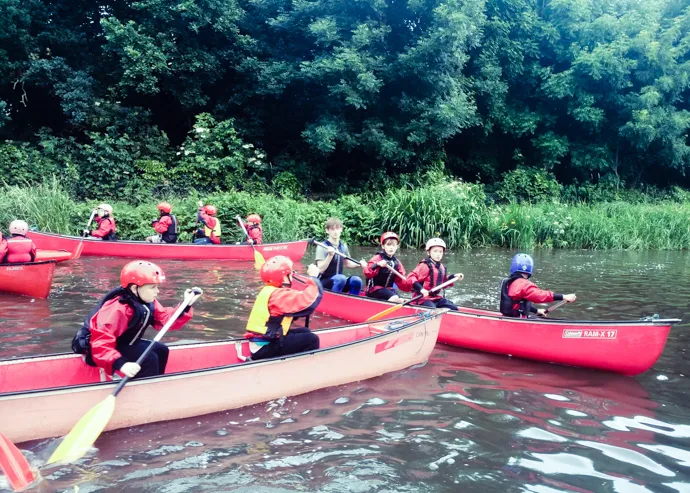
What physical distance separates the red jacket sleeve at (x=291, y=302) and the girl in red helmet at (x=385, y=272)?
2.54 meters

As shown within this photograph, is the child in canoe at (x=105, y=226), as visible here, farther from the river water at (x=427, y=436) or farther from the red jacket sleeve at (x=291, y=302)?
the red jacket sleeve at (x=291, y=302)

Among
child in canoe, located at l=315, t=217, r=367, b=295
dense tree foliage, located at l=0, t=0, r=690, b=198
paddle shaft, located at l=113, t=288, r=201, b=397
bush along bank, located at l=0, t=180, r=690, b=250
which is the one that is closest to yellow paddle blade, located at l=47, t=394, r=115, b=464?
paddle shaft, located at l=113, t=288, r=201, b=397

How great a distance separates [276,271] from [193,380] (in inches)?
43.3

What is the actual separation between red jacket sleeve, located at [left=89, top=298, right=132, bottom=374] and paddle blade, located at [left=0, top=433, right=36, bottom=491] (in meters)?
0.84

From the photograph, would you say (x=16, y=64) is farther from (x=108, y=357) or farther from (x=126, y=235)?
(x=108, y=357)

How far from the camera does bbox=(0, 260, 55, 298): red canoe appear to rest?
8.20 m

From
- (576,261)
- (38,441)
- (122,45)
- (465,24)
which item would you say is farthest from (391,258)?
(122,45)

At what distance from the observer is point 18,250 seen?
8523 mm

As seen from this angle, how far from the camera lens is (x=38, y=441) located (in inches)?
153

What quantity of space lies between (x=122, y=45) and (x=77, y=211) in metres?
6.65

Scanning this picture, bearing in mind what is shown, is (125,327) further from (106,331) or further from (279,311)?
(279,311)

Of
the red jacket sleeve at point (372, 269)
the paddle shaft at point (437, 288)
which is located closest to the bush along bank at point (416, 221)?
the red jacket sleeve at point (372, 269)

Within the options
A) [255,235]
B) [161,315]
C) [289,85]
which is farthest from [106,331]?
[289,85]

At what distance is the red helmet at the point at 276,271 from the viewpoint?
16.0ft
